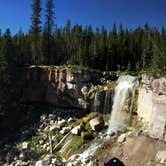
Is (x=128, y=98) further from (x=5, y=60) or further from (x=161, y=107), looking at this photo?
(x=5, y=60)

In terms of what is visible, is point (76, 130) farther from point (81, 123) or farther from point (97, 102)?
point (97, 102)

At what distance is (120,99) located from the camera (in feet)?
121

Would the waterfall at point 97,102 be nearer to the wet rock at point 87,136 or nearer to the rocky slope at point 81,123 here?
the rocky slope at point 81,123

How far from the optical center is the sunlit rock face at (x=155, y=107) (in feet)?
93.2

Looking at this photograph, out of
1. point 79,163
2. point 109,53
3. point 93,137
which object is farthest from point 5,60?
point 109,53

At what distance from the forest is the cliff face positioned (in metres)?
2.55

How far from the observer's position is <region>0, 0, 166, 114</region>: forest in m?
40.5

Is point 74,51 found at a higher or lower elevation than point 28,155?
higher

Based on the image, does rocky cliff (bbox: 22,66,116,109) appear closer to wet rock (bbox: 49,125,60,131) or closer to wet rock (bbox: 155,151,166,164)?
wet rock (bbox: 49,125,60,131)

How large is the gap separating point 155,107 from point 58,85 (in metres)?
15.7

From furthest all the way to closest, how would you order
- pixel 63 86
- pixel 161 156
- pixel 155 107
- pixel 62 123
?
pixel 63 86 < pixel 62 123 < pixel 155 107 < pixel 161 156

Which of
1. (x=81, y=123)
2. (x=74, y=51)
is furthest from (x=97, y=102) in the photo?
(x=74, y=51)

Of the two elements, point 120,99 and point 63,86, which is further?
point 63,86

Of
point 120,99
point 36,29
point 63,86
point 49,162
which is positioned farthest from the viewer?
point 36,29
